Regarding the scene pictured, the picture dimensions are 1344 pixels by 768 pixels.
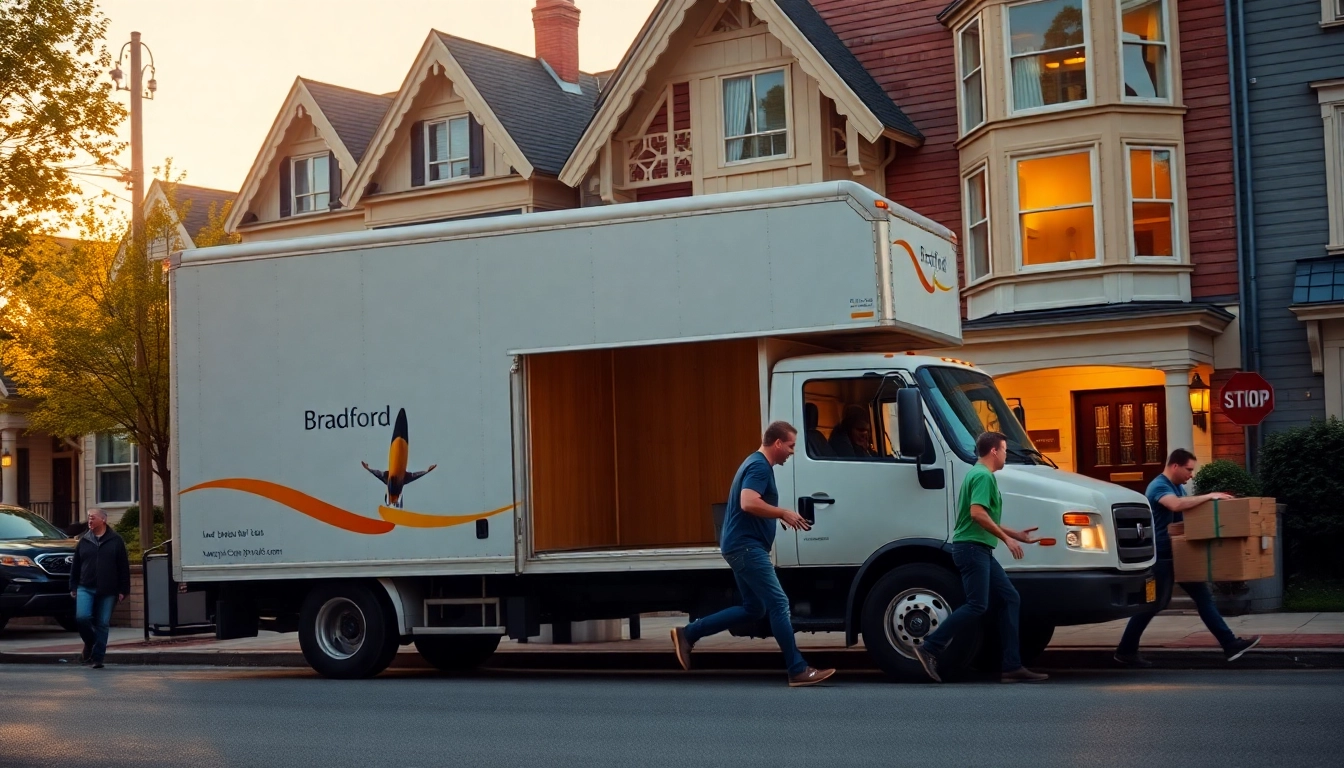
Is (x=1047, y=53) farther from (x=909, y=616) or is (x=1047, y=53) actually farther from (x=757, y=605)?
(x=757, y=605)

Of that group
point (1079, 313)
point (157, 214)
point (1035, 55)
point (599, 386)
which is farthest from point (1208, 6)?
point (157, 214)

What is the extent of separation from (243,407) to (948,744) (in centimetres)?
792

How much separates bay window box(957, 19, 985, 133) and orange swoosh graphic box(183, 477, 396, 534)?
14.0m

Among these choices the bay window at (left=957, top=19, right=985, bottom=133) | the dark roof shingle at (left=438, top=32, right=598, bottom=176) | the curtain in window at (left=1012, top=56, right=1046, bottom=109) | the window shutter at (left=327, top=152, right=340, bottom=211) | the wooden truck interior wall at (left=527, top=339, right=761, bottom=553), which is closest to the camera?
the wooden truck interior wall at (left=527, top=339, right=761, bottom=553)

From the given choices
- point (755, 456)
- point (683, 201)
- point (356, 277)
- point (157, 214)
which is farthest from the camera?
point (157, 214)

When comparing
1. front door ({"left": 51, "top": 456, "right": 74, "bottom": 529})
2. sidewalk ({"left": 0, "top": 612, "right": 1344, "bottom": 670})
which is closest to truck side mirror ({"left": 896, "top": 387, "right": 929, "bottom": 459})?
sidewalk ({"left": 0, "top": 612, "right": 1344, "bottom": 670})

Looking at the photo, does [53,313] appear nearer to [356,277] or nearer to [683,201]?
[356,277]

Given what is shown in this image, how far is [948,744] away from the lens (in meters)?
8.82

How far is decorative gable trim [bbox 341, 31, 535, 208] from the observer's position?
98.0 feet

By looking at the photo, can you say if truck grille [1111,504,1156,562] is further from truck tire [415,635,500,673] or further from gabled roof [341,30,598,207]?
gabled roof [341,30,598,207]

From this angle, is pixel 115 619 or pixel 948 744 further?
pixel 115 619

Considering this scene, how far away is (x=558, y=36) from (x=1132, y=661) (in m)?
24.3

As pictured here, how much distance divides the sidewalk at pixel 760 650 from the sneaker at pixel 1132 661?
0.47 feet

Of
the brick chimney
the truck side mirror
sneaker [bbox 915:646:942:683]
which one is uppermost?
the brick chimney
